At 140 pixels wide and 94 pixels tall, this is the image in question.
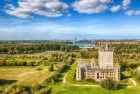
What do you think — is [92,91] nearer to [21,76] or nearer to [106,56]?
[106,56]

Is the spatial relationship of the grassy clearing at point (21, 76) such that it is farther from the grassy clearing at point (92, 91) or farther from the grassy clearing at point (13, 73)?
the grassy clearing at point (92, 91)

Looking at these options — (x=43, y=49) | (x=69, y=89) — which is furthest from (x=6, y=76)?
(x=43, y=49)

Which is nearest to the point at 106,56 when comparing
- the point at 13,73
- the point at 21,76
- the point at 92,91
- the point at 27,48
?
the point at 92,91

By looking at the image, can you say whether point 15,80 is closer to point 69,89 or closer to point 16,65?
point 69,89

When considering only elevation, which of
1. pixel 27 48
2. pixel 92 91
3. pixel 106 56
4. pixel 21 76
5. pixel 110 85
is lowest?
pixel 92 91

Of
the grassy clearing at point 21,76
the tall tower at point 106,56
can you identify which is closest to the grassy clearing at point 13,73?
the grassy clearing at point 21,76

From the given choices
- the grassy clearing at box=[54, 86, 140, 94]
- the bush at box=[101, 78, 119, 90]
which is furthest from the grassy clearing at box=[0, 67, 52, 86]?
the bush at box=[101, 78, 119, 90]

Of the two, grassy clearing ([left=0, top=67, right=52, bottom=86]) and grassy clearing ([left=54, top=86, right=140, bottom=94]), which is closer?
grassy clearing ([left=54, top=86, right=140, bottom=94])

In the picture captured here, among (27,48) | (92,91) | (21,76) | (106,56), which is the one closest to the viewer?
(92,91)

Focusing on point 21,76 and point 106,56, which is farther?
point 106,56

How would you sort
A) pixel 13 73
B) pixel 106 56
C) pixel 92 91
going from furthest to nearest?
pixel 13 73
pixel 106 56
pixel 92 91

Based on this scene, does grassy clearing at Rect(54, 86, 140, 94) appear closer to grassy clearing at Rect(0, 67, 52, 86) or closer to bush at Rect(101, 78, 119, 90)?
bush at Rect(101, 78, 119, 90)
